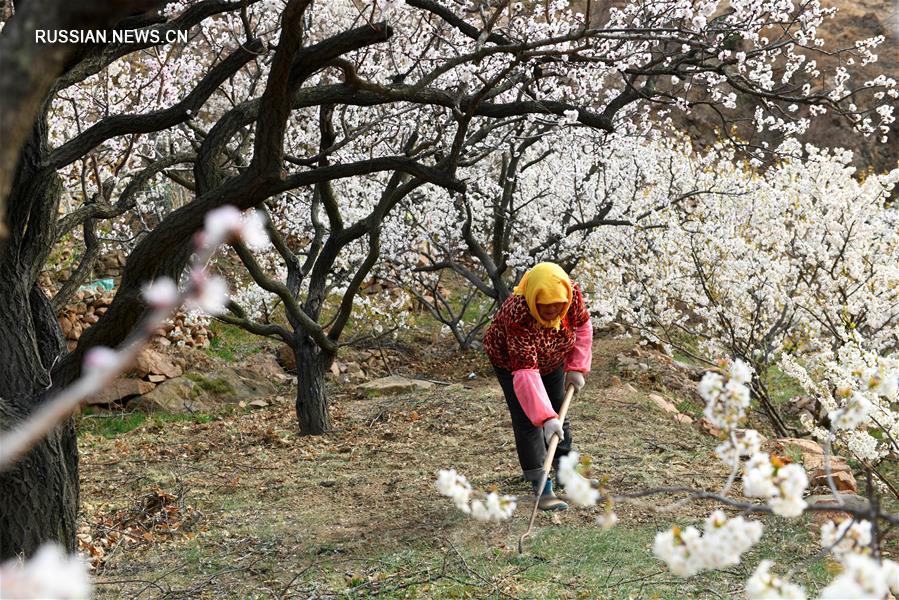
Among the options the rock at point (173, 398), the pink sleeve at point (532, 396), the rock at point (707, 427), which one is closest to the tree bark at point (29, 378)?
the pink sleeve at point (532, 396)

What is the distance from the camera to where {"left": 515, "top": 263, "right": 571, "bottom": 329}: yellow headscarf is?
14.1 ft

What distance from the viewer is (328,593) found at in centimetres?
371

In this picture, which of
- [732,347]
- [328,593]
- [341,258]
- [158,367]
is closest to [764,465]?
[328,593]

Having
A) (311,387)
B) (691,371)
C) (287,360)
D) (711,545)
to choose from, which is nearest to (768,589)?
(711,545)

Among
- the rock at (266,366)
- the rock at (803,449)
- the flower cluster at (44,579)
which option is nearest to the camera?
the flower cluster at (44,579)

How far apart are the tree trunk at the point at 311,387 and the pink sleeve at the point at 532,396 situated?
112 inches

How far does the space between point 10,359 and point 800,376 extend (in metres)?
5.46

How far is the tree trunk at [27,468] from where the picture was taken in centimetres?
357

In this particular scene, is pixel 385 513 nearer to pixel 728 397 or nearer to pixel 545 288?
pixel 545 288

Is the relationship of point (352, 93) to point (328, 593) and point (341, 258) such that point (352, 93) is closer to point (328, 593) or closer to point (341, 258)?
point (328, 593)

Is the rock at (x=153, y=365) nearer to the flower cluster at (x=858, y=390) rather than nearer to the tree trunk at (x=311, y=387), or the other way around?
the tree trunk at (x=311, y=387)

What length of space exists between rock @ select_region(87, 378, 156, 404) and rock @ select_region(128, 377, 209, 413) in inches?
3.5

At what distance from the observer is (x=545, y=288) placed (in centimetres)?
428

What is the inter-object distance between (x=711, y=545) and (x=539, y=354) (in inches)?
119
